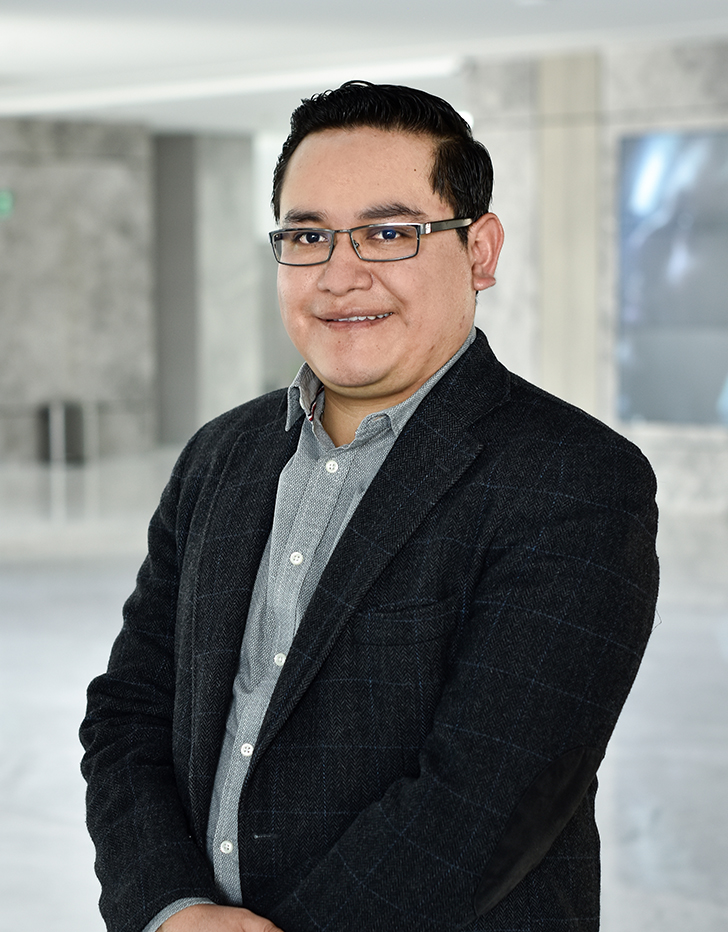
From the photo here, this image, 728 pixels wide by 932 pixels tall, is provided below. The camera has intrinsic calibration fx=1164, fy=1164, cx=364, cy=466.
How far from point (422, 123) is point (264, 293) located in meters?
15.5

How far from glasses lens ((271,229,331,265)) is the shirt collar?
201mm

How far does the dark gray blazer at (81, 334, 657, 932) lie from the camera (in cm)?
157

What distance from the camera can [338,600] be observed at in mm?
1666

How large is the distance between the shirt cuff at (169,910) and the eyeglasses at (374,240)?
38.3 inches

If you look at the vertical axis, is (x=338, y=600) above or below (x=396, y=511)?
below

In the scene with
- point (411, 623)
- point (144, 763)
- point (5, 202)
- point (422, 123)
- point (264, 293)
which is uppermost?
point (5, 202)

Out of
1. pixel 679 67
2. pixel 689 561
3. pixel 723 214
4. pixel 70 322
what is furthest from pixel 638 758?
pixel 70 322

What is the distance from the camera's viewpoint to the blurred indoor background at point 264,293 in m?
4.69

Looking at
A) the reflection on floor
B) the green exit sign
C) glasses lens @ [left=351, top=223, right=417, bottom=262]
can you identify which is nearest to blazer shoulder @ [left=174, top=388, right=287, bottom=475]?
glasses lens @ [left=351, top=223, right=417, bottom=262]

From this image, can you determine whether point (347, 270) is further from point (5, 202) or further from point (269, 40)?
point (5, 202)

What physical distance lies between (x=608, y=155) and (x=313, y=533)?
34.9 feet

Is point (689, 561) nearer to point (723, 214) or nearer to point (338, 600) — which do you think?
point (723, 214)

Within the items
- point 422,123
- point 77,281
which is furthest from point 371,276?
point 77,281

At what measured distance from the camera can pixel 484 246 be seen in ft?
6.20
